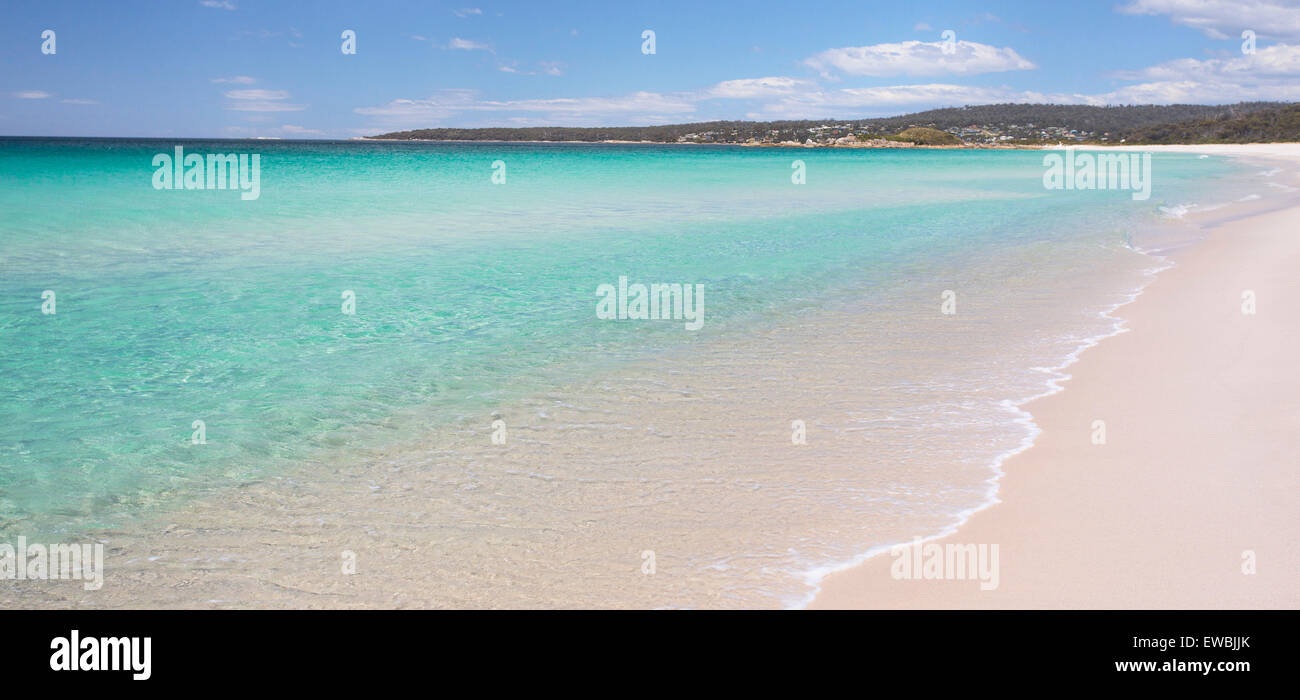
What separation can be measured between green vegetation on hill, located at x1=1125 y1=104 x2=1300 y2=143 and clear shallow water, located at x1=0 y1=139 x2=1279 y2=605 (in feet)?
365

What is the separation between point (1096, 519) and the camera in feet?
A: 13.3

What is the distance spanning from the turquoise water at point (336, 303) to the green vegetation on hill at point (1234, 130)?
99.4m

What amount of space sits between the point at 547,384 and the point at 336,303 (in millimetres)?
4329

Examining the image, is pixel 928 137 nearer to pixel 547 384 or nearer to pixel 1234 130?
pixel 1234 130

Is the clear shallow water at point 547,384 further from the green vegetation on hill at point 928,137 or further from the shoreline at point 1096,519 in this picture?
the green vegetation on hill at point 928,137

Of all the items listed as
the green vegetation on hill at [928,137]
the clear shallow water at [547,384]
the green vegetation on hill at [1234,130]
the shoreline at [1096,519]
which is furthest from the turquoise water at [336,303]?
the green vegetation on hill at [928,137]

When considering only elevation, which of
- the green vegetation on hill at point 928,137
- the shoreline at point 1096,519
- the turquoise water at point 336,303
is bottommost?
the shoreline at point 1096,519

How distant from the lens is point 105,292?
399 inches

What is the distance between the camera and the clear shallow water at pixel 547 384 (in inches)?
165

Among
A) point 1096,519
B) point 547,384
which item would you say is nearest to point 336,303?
point 547,384

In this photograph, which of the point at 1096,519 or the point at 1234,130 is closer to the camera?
the point at 1096,519

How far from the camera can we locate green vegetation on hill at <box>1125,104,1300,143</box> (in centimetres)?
10082

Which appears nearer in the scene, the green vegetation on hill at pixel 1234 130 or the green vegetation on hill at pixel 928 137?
the green vegetation on hill at pixel 1234 130
